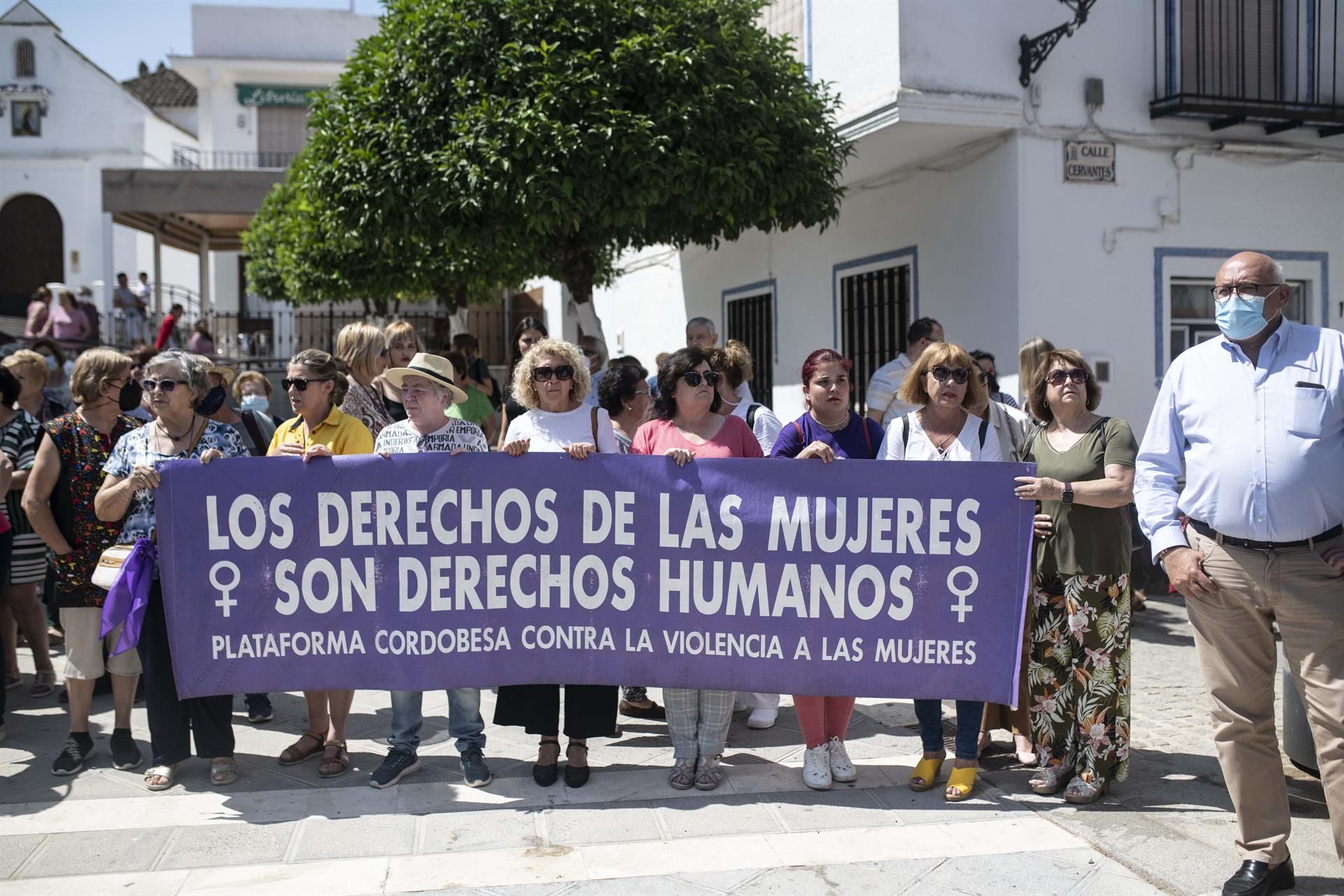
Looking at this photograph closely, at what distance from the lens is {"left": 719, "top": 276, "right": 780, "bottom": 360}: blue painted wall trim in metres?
13.7

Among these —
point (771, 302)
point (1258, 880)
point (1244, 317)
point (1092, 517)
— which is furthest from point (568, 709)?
point (771, 302)

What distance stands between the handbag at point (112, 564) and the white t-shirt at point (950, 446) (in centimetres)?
305

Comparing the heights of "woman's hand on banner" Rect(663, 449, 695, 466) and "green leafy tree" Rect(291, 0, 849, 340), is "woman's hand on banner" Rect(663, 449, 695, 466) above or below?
below

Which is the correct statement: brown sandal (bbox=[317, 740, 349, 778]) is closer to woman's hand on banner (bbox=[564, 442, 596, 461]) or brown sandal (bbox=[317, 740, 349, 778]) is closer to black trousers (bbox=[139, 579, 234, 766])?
black trousers (bbox=[139, 579, 234, 766])

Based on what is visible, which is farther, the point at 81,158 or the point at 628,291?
the point at 81,158

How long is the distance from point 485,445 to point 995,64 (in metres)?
6.51

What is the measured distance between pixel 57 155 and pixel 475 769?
33488 millimetres

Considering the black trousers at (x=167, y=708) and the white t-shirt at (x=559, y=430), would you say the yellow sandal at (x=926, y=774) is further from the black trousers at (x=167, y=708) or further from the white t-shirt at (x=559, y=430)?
the black trousers at (x=167, y=708)

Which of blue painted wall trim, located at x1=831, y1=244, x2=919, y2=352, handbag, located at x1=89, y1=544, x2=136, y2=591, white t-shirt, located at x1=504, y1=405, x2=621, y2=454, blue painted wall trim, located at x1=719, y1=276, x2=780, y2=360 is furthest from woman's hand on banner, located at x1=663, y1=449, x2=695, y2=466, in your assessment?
blue painted wall trim, located at x1=719, y1=276, x2=780, y2=360

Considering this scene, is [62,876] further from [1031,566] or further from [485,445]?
[1031,566]

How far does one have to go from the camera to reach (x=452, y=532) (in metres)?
4.91

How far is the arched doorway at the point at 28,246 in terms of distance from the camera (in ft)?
105

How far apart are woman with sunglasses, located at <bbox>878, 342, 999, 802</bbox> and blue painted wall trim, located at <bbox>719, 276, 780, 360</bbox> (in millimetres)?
8718

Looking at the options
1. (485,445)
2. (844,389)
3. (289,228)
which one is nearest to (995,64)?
(844,389)
